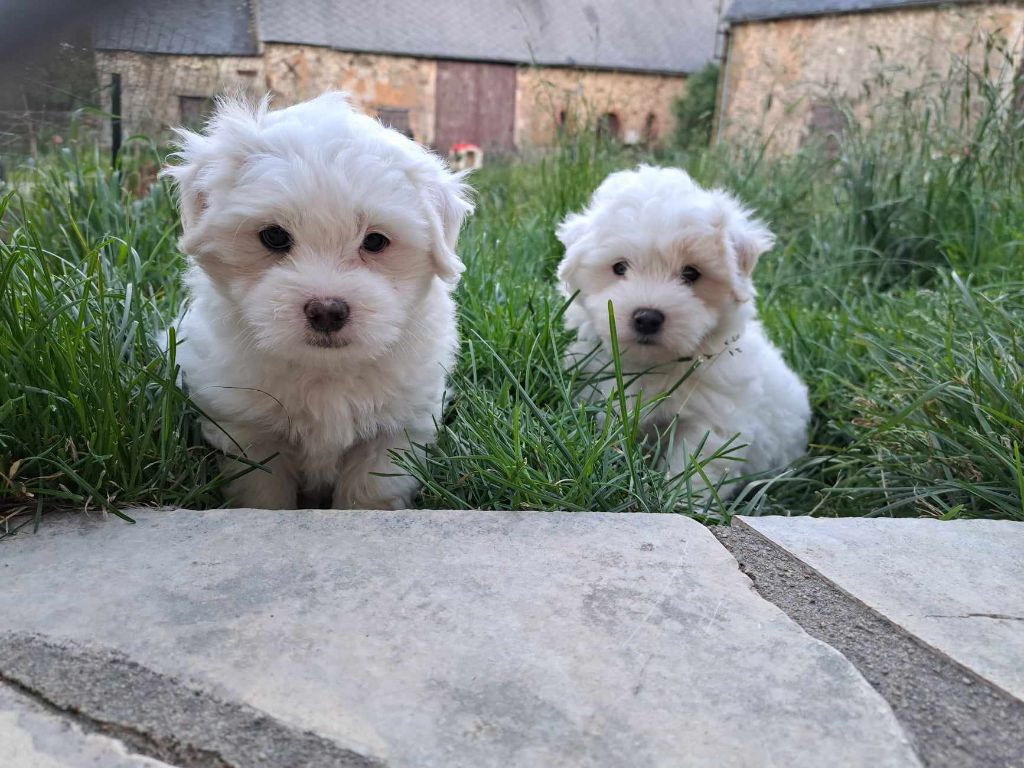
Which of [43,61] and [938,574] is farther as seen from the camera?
[43,61]

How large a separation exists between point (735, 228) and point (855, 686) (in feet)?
7.32

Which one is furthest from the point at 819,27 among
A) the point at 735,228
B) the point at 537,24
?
the point at 735,228

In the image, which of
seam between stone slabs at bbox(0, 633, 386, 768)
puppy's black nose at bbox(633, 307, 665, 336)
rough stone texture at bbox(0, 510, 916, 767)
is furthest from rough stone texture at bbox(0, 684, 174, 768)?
puppy's black nose at bbox(633, 307, 665, 336)

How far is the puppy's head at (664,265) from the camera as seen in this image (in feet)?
10.4

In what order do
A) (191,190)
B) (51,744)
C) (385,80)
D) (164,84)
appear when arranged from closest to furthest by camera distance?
(51,744), (191,190), (164,84), (385,80)

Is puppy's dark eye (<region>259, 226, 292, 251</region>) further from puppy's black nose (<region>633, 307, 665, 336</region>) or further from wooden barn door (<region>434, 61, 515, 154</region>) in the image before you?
wooden barn door (<region>434, 61, 515, 154</region>)

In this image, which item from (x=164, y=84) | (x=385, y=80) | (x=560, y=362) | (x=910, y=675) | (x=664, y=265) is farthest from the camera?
(x=385, y=80)

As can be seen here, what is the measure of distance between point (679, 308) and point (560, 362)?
1.59 ft

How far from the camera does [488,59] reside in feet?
59.1

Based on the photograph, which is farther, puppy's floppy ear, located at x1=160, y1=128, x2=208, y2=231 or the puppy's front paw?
the puppy's front paw

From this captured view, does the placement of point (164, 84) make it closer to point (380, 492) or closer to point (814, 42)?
point (380, 492)

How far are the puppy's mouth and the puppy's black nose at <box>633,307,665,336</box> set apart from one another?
1285mm

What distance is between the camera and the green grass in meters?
2.12

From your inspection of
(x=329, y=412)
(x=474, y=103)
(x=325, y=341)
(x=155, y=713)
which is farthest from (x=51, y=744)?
(x=474, y=103)
